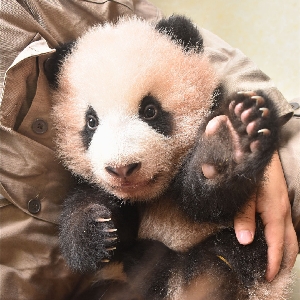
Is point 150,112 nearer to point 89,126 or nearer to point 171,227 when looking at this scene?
point 89,126

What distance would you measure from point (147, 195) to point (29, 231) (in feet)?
1.15

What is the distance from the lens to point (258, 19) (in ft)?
6.98

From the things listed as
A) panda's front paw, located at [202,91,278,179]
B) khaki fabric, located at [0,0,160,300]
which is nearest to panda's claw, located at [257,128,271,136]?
panda's front paw, located at [202,91,278,179]

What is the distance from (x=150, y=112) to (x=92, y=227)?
346mm

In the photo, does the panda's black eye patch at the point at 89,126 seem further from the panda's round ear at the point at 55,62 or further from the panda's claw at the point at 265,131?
the panda's claw at the point at 265,131

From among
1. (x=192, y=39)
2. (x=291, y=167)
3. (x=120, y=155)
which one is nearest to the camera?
(x=120, y=155)

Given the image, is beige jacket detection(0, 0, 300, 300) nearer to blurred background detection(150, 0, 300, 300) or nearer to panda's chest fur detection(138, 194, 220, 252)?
panda's chest fur detection(138, 194, 220, 252)

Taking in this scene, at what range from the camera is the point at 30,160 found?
113 centimetres

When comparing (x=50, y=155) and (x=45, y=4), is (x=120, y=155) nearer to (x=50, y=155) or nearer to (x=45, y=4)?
(x=50, y=155)

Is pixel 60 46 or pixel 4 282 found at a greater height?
pixel 60 46

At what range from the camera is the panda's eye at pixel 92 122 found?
41.9 inches

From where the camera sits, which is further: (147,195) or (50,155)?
(50,155)

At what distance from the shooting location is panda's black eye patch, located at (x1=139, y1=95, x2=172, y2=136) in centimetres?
102

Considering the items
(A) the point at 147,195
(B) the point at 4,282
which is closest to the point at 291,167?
(A) the point at 147,195
